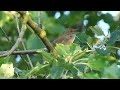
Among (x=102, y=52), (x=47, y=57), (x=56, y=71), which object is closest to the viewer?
(x=56, y=71)

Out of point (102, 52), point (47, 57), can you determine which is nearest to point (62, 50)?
point (47, 57)

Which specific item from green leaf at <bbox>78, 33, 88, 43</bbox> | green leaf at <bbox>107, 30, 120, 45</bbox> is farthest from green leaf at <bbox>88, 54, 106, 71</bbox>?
green leaf at <bbox>78, 33, 88, 43</bbox>

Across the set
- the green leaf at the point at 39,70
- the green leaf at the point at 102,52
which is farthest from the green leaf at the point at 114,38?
the green leaf at the point at 39,70

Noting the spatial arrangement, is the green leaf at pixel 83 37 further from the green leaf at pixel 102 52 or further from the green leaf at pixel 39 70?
the green leaf at pixel 39 70

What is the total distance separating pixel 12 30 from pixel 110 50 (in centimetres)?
347

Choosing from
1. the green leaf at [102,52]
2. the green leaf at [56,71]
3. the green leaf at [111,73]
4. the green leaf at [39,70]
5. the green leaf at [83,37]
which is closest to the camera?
the green leaf at [111,73]

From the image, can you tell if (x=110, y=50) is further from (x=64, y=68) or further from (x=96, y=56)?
(x=64, y=68)

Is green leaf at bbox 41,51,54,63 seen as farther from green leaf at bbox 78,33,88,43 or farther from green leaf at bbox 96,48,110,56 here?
green leaf at bbox 78,33,88,43

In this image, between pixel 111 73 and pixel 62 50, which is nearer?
pixel 111 73

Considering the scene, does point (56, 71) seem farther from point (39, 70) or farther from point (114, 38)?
point (114, 38)
